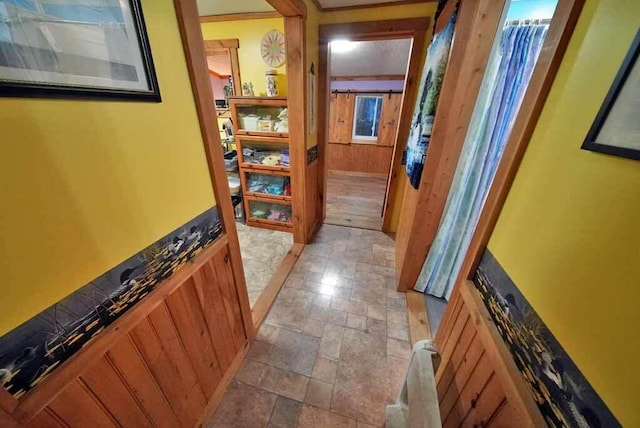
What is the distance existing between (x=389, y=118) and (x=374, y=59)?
53.0 inches

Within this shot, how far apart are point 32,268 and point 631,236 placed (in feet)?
3.85

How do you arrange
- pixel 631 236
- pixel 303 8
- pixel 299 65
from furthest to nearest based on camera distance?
pixel 299 65
pixel 303 8
pixel 631 236

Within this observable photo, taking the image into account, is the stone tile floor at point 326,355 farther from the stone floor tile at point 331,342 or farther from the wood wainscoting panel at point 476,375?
the wood wainscoting panel at point 476,375

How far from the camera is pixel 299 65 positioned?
178cm

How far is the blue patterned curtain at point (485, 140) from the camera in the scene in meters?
1.17

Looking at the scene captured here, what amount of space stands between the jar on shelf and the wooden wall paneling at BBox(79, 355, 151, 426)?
2261 millimetres

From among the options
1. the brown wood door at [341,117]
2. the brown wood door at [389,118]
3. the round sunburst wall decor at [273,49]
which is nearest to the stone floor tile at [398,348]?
the round sunburst wall decor at [273,49]

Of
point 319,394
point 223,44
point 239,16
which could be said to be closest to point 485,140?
point 319,394

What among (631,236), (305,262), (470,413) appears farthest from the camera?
(305,262)

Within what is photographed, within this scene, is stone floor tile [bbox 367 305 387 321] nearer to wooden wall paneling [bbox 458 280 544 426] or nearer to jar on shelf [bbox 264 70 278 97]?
wooden wall paneling [bbox 458 280 544 426]

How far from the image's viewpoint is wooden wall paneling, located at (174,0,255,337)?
729mm

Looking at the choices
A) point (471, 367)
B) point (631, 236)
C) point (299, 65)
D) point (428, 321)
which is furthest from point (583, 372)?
point (299, 65)

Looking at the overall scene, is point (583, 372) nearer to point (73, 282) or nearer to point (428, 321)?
point (73, 282)

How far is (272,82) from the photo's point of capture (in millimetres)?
2166
